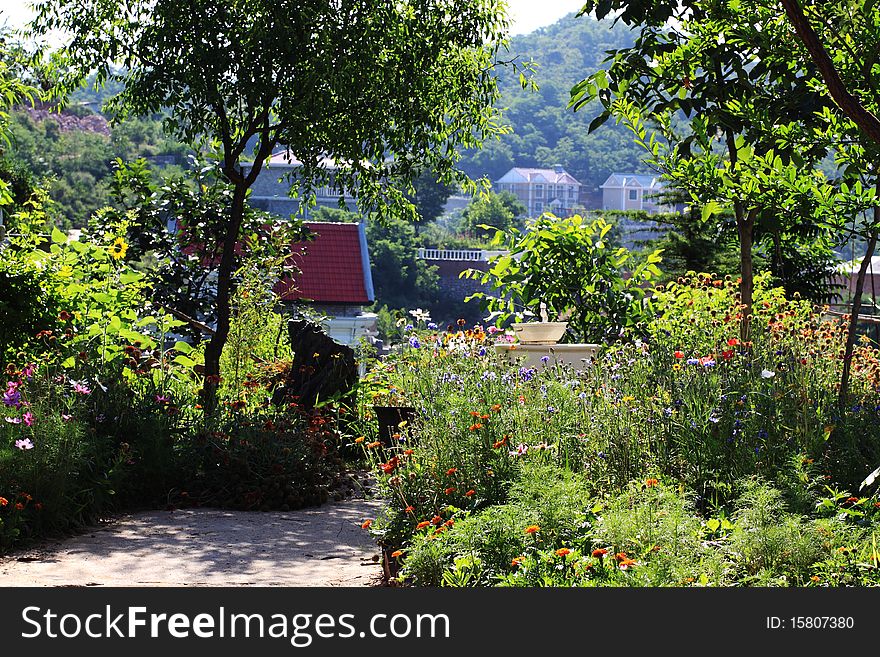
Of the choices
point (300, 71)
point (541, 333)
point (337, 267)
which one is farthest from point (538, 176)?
point (541, 333)

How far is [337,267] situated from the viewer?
23688 mm

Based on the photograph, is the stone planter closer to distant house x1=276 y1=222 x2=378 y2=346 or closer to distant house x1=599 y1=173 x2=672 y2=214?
distant house x1=276 y1=222 x2=378 y2=346

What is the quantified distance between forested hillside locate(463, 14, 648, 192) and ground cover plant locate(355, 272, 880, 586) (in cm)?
9449

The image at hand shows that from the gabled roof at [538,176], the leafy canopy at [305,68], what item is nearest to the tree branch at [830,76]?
the leafy canopy at [305,68]

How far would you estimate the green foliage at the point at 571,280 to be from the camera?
7.85 meters

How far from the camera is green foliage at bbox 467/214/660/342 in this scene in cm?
785

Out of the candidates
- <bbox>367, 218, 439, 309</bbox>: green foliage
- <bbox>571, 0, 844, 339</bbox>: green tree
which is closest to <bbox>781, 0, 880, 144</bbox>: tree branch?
<bbox>571, 0, 844, 339</bbox>: green tree

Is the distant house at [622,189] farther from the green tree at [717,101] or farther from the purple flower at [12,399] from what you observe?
the purple flower at [12,399]

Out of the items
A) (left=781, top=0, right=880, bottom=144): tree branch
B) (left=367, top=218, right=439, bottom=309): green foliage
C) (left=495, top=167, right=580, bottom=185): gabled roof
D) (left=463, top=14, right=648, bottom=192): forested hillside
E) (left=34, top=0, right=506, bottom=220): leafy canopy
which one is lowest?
(left=367, top=218, right=439, bottom=309): green foliage

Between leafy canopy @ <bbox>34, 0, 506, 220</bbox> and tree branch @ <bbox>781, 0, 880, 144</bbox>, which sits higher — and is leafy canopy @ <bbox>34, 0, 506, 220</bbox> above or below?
above

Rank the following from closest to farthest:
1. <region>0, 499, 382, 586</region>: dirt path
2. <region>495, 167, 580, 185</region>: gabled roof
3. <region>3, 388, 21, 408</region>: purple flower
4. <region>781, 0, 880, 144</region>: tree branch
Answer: <region>781, 0, 880, 144</region>: tree branch < <region>0, 499, 382, 586</region>: dirt path < <region>3, 388, 21, 408</region>: purple flower < <region>495, 167, 580, 185</region>: gabled roof

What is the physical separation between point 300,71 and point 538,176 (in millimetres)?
114424

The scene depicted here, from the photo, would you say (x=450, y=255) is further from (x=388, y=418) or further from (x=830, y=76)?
(x=830, y=76)
